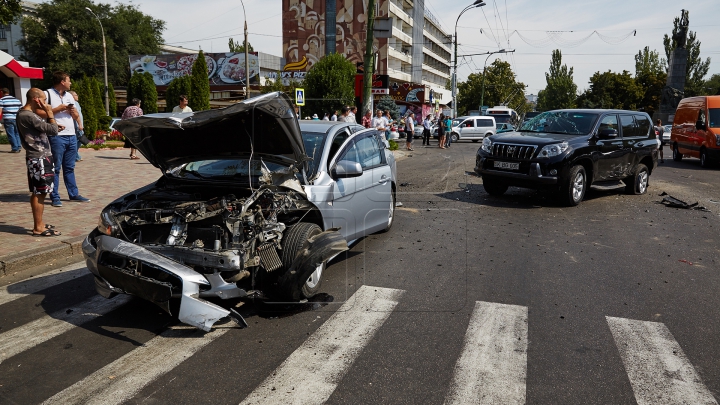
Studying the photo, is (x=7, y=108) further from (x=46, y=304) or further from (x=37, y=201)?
(x=46, y=304)

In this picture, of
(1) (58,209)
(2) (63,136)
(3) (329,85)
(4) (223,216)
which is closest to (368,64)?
(2) (63,136)

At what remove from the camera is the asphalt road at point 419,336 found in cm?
342

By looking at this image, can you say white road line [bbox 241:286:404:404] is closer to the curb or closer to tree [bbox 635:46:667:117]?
the curb

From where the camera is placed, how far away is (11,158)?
15.2m

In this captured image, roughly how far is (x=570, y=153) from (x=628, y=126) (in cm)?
255

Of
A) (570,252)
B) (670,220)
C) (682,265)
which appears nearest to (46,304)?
(570,252)

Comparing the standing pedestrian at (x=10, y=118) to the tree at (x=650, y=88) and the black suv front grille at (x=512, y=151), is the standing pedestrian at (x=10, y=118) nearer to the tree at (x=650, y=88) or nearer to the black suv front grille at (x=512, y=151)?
the black suv front grille at (x=512, y=151)

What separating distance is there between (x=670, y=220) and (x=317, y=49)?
65.8 metres

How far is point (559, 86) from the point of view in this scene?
296 feet

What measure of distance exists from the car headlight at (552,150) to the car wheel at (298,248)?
6355 mm

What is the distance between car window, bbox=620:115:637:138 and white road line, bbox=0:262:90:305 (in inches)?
411

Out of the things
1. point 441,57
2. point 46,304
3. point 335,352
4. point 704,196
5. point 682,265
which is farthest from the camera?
point 441,57

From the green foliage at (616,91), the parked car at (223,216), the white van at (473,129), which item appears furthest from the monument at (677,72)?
the parked car at (223,216)

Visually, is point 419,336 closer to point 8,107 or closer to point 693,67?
point 8,107
